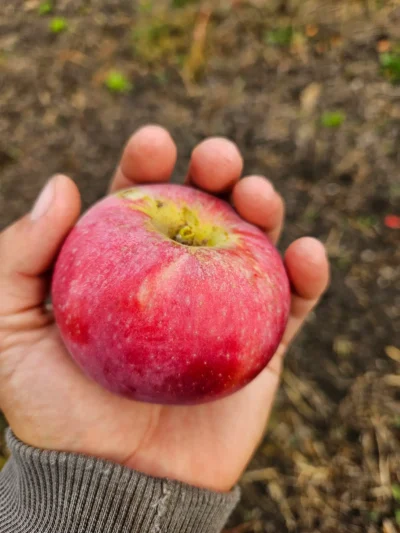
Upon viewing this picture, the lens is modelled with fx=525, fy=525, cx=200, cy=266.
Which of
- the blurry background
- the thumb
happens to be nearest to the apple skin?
the thumb

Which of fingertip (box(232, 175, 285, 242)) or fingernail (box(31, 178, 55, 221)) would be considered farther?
fingertip (box(232, 175, 285, 242))

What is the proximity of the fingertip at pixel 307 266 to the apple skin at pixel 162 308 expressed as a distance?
32 centimetres

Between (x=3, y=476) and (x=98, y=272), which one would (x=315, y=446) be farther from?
Result: (x=98, y=272)

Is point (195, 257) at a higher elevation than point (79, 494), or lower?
higher

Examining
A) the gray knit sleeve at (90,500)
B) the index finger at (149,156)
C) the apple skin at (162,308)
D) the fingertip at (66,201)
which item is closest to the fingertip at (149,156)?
the index finger at (149,156)

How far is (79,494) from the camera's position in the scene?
1.41m

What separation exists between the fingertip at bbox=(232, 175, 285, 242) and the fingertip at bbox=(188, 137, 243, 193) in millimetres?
51

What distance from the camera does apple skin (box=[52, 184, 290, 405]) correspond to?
1239 millimetres

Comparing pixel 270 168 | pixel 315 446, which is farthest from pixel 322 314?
pixel 270 168

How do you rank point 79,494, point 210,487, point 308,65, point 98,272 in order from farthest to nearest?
point 308,65, point 210,487, point 79,494, point 98,272

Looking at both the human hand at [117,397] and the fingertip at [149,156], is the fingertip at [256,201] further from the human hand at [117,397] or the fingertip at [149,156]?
the fingertip at [149,156]

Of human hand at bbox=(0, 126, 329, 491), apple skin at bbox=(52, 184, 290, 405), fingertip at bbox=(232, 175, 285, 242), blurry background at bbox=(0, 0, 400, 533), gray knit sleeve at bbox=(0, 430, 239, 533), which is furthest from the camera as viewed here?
blurry background at bbox=(0, 0, 400, 533)

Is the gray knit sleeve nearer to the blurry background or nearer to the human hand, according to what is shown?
the human hand

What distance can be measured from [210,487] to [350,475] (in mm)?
857
